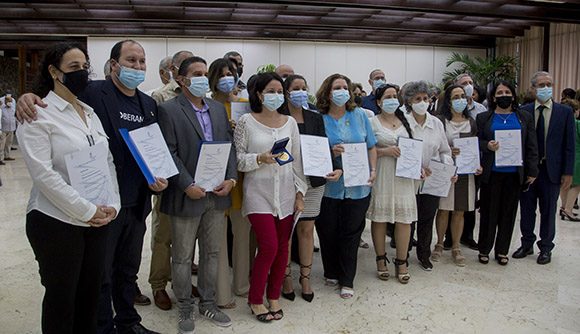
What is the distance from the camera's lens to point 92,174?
188 cm

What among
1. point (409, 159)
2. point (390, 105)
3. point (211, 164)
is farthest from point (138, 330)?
point (390, 105)

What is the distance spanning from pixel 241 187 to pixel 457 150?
1.86 metres

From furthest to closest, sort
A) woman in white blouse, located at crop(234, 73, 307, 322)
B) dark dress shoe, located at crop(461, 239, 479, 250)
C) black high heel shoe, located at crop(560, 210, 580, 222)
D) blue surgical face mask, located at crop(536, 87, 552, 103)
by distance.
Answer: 1. black high heel shoe, located at crop(560, 210, 580, 222)
2. dark dress shoe, located at crop(461, 239, 479, 250)
3. blue surgical face mask, located at crop(536, 87, 552, 103)
4. woman in white blouse, located at crop(234, 73, 307, 322)

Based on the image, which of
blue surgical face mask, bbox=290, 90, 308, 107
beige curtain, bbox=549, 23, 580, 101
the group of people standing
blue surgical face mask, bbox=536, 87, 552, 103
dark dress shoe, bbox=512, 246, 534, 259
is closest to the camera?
the group of people standing

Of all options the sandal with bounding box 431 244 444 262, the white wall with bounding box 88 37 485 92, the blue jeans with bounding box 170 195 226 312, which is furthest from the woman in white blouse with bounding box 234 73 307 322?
the white wall with bounding box 88 37 485 92

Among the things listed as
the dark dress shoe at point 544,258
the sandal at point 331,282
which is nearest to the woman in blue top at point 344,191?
the sandal at point 331,282

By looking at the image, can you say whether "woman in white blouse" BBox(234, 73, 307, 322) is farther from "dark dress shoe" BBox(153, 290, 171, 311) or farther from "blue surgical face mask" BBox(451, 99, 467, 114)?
"blue surgical face mask" BBox(451, 99, 467, 114)

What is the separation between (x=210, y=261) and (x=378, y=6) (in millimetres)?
6959

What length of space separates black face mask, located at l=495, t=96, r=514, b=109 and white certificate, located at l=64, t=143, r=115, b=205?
123 inches

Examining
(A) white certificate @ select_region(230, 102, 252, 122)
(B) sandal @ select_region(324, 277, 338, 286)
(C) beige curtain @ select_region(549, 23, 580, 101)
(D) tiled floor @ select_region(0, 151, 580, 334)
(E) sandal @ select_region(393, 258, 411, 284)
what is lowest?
(D) tiled floor @ select_region(0, 151, 580, 334)

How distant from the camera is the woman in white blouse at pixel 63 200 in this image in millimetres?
1771

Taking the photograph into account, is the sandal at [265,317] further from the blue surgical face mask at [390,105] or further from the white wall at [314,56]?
the white wall at [314,56]

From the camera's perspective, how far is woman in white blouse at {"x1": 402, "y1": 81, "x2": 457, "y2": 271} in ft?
11.5

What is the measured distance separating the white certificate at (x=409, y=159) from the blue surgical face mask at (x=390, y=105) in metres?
0.23
